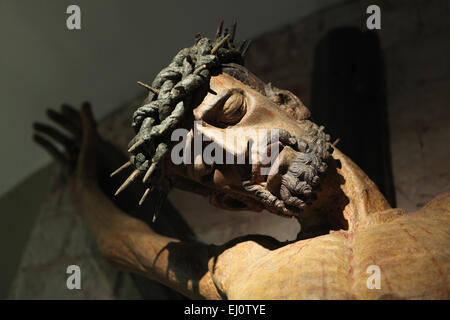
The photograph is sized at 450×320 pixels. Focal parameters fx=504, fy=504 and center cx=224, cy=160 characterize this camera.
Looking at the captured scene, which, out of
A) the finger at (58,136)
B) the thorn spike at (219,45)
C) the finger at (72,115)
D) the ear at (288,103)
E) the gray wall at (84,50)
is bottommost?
the ear at (288,103)

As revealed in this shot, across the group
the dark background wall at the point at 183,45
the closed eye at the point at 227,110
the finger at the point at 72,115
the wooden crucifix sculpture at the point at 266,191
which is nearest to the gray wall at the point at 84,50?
the dark background wall at the point at 183,45

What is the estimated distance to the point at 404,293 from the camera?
75 cm

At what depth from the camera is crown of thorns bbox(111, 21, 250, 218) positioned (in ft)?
3.13

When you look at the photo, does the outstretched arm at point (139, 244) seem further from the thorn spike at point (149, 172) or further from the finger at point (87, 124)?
the thorn spike at point (149, 172)

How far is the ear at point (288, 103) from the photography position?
1.07 m

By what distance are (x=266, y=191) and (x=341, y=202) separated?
0.17 meters

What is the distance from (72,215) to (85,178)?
0.53 meters

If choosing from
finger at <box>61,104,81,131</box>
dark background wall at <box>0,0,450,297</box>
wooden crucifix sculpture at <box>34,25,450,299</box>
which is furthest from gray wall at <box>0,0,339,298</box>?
wooden crucifix sculpture at <box>34,25,450,299</box>

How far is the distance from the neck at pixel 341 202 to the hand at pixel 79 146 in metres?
0.76

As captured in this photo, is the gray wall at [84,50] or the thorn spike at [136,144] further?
the gray wall at [84,50]

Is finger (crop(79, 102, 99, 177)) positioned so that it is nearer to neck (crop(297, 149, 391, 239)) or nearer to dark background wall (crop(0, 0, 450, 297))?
dark background wall (crop(0, 0, 450, 297))

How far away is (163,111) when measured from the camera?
960 millimetres

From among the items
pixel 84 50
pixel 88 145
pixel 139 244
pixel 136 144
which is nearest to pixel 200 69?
pixel 136 144
